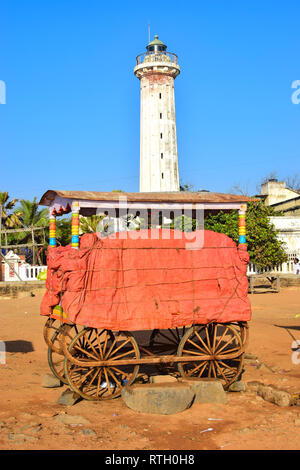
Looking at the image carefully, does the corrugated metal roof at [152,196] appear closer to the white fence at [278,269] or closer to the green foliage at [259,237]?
the green foliage at [259,237]

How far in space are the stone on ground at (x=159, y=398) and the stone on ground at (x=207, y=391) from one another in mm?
214

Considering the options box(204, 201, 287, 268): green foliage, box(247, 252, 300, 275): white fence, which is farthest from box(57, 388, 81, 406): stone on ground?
box(247, 252, 300, 275): white fence

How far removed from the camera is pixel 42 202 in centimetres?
869

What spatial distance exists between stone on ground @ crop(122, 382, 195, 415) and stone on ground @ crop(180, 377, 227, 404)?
21 centimetres

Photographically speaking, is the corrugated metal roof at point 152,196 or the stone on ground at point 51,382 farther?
the stone on ground at point 51,382

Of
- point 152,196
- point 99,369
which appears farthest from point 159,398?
point 152,196

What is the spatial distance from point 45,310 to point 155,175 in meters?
30.9

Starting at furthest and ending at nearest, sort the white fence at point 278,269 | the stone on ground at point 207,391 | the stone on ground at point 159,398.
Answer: the white fence at point 278,269 → the stone on ground at point 207,391 → the stone on ground at point 159,398

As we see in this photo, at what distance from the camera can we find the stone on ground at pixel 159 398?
626 cm

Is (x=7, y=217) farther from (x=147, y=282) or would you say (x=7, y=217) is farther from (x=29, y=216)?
(x=147, y=282)

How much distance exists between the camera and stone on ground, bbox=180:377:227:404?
662cm

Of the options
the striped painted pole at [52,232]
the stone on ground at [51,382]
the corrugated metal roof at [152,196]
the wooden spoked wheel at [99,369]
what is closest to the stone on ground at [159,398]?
the wooden spoked wheel at [99,369]
